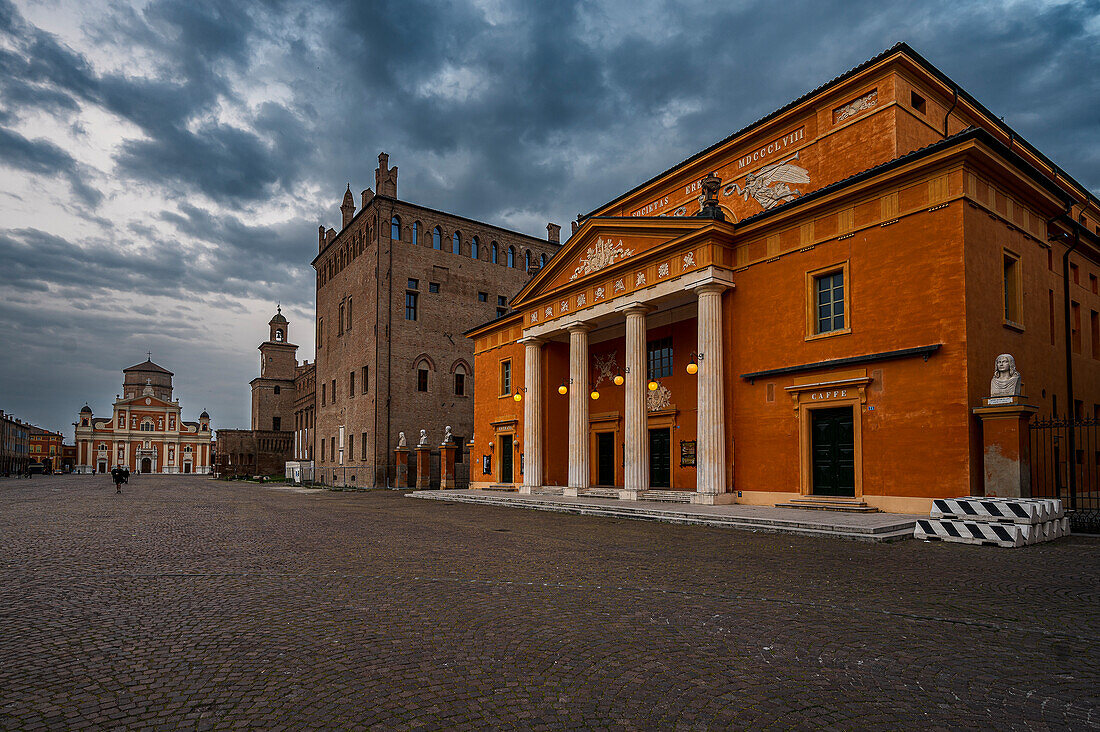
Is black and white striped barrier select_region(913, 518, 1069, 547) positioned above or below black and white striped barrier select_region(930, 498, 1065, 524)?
below

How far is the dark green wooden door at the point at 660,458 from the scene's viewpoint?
24.4 metres

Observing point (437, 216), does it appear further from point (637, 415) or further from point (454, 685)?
point (454, 685)

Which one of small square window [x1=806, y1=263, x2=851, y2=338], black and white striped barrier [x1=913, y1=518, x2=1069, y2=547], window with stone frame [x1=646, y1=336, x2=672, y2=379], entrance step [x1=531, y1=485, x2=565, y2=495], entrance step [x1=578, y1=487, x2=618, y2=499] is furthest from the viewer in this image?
entrance step [x1=531, y1=485, x2=565, y2=495]

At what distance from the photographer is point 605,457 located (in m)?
27.5

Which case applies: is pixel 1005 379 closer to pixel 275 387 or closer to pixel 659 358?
pixel 659 358

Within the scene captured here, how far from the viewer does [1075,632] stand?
5.80 m

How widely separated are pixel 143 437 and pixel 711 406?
111155mm

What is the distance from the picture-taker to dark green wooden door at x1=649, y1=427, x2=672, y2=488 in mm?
24391

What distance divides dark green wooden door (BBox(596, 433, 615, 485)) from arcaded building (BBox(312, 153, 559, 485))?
674 inches

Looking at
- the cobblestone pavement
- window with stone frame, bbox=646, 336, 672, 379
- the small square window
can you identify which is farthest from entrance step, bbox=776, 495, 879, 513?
window with stone frame, bbox=646, 336, 672, 379

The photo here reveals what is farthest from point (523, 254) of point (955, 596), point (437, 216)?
point (955, 596)

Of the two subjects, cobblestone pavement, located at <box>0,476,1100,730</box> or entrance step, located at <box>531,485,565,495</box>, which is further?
entrance step, located at <box>531,485,565,495</box>

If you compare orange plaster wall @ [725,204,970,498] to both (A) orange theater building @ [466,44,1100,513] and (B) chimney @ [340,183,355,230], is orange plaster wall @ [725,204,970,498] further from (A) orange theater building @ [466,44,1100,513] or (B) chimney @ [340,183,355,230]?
(B) chimney @ [340,183,355,230]

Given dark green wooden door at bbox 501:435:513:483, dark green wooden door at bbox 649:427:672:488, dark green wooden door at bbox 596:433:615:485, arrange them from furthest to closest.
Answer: dark green wooden door at bbox 501:435:513:483, dark green wooden door at bbox 596:433:615:485, dark green wooden door at bbox 649:427:672:488
